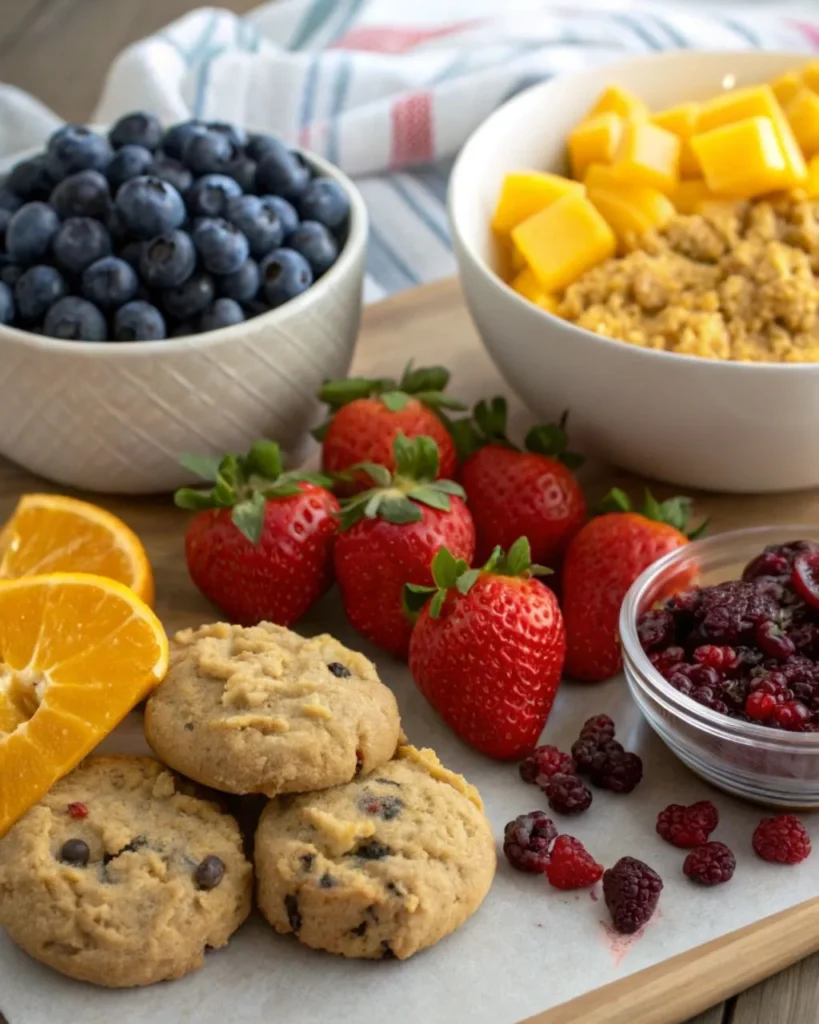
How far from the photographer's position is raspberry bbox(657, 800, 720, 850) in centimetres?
190

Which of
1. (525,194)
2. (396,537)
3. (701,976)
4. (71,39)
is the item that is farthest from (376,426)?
(71,39)

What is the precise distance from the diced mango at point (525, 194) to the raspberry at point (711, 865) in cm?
133

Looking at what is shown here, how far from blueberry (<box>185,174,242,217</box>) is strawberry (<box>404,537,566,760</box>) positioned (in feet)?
2.80

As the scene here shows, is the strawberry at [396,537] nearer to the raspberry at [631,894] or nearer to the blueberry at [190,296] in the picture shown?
the blueberry at [190,296]

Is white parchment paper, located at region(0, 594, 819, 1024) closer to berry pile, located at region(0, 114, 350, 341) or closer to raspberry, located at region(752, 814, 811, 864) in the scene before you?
raspberry, located at region(752, 814, 811, 864)

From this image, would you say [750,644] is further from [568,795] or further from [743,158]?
[743,158]

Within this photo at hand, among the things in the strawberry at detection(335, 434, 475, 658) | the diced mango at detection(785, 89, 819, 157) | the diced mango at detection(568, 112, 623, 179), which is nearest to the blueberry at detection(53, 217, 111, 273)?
the strawberry at detection(335, 434, 475, 658)

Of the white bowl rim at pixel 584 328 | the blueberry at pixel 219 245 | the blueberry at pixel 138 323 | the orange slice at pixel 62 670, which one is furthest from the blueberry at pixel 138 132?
the orange slice at pixel 62 670

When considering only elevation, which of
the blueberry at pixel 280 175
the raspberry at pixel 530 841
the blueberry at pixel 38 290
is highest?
the blueberry at pixel 280 175

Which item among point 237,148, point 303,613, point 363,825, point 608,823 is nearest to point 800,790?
point 608,823

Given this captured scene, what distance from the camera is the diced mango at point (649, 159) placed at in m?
2.57

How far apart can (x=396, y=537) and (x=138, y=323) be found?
25.1 inches

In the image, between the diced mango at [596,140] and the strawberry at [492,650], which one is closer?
the strawberry at [492,650]

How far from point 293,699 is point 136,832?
28cm
